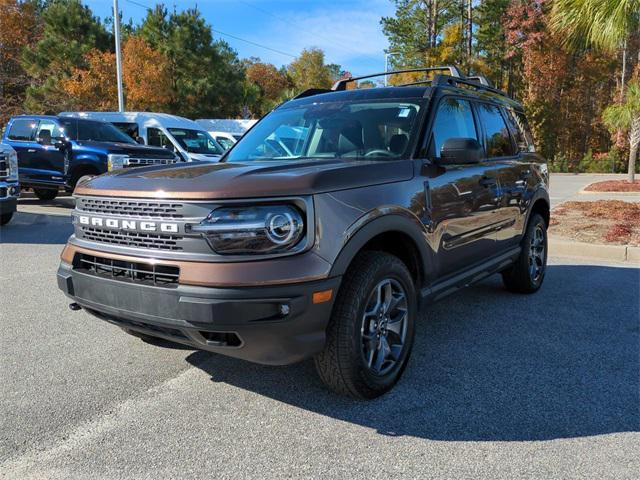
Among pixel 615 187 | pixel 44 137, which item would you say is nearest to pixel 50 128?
pixel 44 137

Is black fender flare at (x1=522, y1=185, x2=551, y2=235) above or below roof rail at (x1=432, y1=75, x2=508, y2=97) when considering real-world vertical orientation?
below

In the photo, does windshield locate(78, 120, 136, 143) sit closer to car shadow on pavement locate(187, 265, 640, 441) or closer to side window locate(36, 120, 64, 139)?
side window locate(36, 120, 64, 139)

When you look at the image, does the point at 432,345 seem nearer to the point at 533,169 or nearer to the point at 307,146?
the point at 307,146

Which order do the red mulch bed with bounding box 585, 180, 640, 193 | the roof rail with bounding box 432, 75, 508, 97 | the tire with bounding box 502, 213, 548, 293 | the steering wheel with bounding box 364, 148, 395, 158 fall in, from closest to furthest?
1. the steering wheel with bounding box 364, 148, 395, 158
2. the roof rail with bounding box 432, 75, 508, 97
3. the tire with bounding box 502, 213, 548, 293
4. the red mulch bed with bounding box 585, 180, 640, 193

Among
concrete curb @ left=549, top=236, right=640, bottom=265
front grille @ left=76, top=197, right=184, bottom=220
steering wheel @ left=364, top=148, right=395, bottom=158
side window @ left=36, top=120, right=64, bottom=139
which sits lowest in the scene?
concrete curb @ left=549, top=236, right=640, bottom=265

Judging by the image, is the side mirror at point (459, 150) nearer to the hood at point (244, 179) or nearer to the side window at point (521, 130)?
the hood at point (244, 179)

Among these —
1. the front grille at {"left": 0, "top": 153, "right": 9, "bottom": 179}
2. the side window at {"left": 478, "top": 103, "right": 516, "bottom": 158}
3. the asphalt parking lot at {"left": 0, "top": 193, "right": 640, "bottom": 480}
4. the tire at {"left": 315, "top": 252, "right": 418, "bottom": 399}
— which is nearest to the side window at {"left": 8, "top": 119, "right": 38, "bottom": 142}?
the front grille at {"left": 0, "top": 153, "right": 9, "bottom": 179}

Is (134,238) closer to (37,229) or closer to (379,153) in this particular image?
(379,153)

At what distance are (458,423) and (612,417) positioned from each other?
882 millimetres

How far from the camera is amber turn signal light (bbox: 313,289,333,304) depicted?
2674mm

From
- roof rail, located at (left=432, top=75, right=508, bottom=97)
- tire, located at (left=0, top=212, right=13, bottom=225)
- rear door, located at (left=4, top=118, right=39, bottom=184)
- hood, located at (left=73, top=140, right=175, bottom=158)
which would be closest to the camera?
roof rail, located at (left=432, top=75, right=508, bottom=97)

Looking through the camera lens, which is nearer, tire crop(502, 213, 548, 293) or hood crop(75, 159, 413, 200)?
hood crop(75, 159, 413, 200)

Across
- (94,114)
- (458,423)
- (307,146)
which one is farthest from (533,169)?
(94,114)

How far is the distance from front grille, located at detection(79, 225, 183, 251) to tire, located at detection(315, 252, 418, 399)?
0.91m
